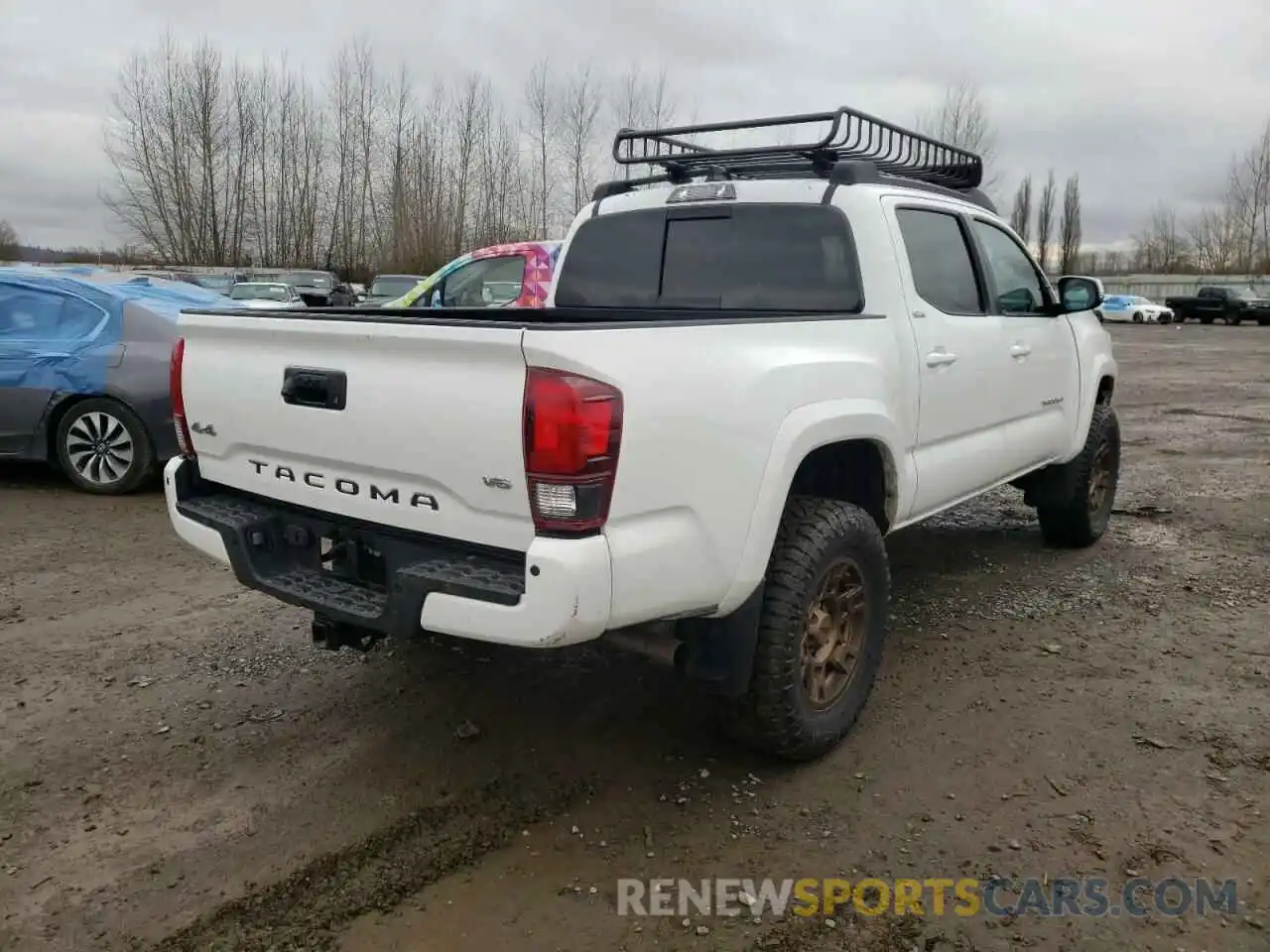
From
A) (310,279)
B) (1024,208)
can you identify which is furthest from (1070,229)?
(310,279)

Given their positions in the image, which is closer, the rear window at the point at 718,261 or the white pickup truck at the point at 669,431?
the white pickup truck at the point at 669,431

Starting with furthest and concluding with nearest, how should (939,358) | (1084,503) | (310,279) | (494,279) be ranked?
(310,279), (494,279), (1084,503), (939,358)

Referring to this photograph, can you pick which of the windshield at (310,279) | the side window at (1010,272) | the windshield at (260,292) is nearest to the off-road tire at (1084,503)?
the side window at (1010,272)

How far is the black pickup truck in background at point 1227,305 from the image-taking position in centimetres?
3928

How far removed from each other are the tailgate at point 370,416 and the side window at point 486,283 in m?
6.71

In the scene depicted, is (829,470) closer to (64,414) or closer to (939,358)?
(939,358)

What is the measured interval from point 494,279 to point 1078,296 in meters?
6.25

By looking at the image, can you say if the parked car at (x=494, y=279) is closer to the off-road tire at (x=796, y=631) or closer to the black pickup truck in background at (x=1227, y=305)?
the off-road tire at (x=796, y=631)

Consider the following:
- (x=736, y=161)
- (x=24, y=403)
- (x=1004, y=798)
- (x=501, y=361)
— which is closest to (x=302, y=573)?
(x=501, y=361)

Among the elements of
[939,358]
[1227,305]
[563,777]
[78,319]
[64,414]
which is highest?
[1227,305]

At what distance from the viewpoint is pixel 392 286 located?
22.3 metres

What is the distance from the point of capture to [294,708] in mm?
3729

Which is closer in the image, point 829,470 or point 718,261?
point 829,470

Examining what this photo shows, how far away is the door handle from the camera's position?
12.5 feet
